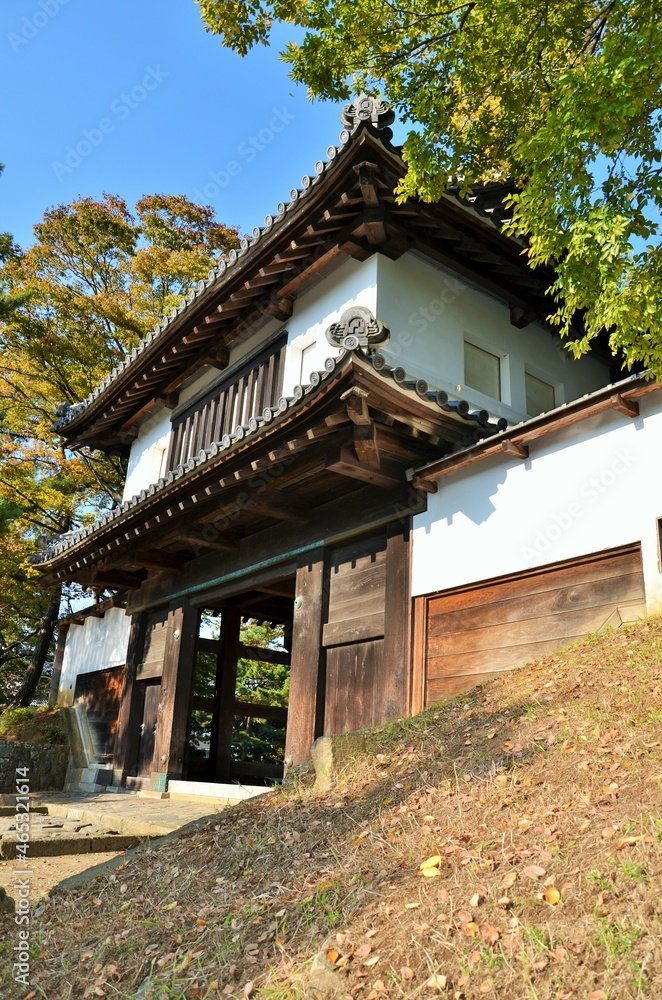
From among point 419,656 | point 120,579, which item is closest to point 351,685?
point 419,656

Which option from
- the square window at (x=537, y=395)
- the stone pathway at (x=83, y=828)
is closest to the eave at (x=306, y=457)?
the square window at (x=537, y=395)

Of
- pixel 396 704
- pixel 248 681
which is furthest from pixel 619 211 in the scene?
pixel 248 681

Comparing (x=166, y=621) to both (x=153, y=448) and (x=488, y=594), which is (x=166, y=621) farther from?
(x=488, y=594)

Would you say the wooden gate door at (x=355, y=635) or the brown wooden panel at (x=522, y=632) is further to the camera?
the wooden gate door at (x=355, y=635)

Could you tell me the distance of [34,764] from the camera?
14.2 metres

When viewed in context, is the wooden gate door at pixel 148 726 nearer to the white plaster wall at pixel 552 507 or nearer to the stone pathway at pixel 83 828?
the stone pathway at pixel 83 828

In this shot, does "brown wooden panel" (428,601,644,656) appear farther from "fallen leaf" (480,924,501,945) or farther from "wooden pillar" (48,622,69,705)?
"wooden pillar" (48,622,69,705)

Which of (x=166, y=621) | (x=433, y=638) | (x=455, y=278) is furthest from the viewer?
(x=166, y=621)

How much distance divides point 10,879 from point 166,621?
7.02 m

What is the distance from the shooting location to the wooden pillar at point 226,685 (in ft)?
44.2

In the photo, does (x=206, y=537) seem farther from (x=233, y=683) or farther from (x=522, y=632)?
(x=522, y=632)

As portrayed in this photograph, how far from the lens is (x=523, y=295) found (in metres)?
10.3

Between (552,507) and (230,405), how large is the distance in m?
6.30

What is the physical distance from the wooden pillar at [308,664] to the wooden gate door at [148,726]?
4545 mm
